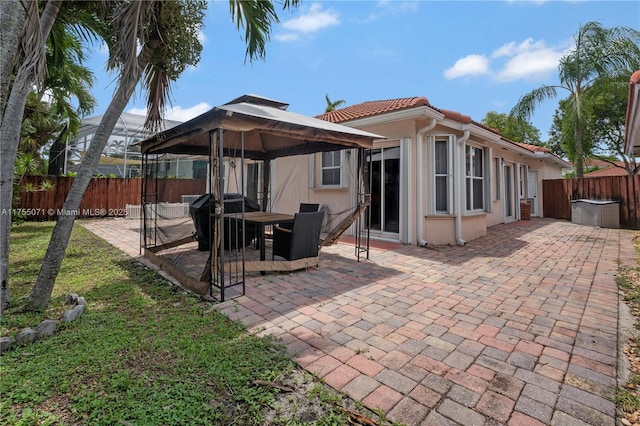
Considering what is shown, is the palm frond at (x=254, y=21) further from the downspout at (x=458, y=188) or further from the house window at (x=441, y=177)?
the downspout at (x=458, y=188)

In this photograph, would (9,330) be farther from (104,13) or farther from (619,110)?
(619,110)

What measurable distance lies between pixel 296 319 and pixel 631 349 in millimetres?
2964

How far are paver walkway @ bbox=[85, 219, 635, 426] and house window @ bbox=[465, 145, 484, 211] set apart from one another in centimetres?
304

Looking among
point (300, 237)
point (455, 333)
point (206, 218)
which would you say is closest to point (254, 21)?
point (300, 237)

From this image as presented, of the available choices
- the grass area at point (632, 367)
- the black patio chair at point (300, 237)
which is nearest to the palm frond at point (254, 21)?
the black patio chair at point (300, 237)

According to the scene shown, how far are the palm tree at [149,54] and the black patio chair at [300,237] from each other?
251 cm

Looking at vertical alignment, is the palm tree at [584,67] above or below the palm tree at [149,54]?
above

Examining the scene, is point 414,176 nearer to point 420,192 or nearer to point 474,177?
point 420,192

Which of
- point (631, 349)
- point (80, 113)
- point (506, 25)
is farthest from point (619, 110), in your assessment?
point (80, 113)

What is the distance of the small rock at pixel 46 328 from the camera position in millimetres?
2730

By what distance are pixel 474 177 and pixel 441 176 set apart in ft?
6.50

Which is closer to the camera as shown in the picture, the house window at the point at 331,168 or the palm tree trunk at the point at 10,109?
the palm tree trunk at the point at 10,109

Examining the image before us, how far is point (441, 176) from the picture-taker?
732 centimetres

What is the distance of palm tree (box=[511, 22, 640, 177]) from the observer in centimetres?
1214
